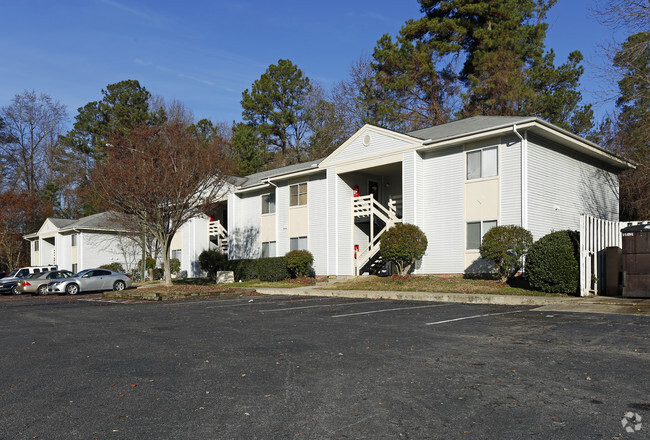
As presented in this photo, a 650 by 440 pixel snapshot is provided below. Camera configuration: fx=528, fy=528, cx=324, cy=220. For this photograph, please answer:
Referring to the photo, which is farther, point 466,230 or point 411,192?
point 411,192

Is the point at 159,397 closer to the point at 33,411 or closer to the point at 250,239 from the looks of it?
the point at 33,411

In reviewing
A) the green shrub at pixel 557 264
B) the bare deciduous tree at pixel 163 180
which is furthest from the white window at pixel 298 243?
the green shrub at pixel 557 264

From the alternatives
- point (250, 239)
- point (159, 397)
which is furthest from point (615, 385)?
point (250, 239)

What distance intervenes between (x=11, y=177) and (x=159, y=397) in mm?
65884

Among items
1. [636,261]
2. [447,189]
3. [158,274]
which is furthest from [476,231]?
[158,274]

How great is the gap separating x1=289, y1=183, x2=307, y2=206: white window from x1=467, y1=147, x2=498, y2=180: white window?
34.2 feet

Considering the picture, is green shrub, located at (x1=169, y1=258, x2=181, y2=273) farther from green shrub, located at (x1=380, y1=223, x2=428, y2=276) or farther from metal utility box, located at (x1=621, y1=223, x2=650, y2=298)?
metal utility box, located at (x1=621, y1=223, x2=650, y2=298)

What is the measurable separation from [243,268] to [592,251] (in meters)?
18.5

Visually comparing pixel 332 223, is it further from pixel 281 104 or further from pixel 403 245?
pixel 281 104

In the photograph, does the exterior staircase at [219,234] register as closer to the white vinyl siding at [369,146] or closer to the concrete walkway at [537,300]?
the white vinyl siding at [369,146]

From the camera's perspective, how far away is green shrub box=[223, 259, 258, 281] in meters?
28.4

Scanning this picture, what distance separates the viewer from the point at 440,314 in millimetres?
11938

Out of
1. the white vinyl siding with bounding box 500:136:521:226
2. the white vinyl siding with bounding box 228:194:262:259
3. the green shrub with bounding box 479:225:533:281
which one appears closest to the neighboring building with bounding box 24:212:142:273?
the white vinyl siding with bounding box 228:194:262:259

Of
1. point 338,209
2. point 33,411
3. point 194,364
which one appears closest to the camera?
point 33,411
